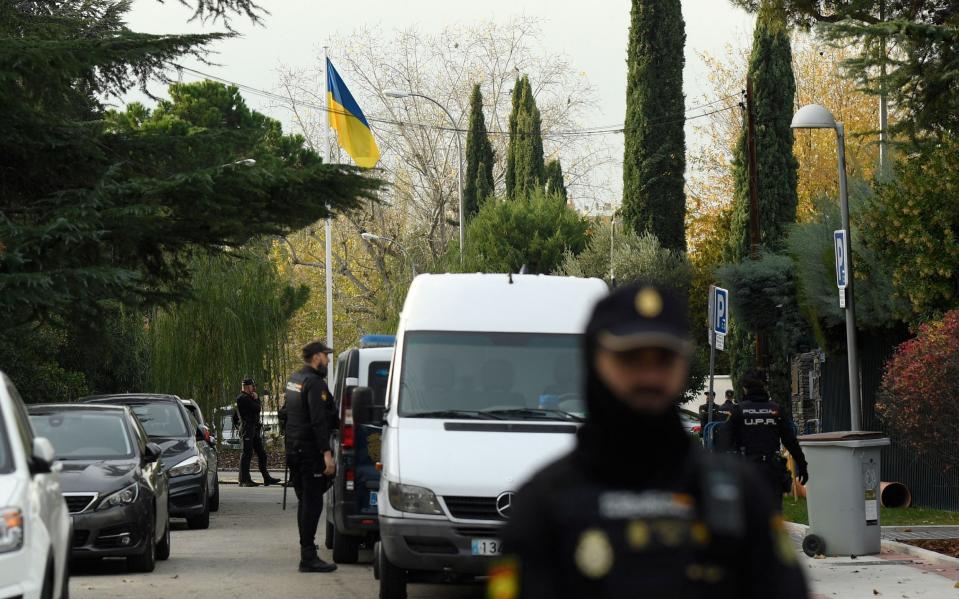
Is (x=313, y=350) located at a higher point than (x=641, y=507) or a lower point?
higher

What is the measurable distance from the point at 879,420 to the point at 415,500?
1542 centimetres

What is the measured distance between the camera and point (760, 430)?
13.4 metres

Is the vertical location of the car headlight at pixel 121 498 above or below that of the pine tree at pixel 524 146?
below

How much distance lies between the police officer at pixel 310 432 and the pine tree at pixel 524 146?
47808 millimetres

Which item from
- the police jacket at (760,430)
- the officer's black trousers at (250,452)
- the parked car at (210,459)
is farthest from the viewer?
the officer's black trousers at (250,452)

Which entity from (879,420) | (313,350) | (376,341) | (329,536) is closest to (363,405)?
(313,350)

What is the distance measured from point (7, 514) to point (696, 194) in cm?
5615

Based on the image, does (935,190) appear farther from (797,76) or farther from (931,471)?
(797,76)

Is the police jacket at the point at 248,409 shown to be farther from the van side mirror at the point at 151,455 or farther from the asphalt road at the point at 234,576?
the van side mirror at the point at 151,455

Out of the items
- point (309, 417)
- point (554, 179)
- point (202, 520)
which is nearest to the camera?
Result: point (309, 417)

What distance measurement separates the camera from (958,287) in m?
→ 20.6

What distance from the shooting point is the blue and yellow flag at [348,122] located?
48125 millimetres

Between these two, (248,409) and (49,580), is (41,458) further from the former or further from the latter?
(248,409)

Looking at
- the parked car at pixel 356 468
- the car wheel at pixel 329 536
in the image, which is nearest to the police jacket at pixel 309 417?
the parked car at pixel 356 468
